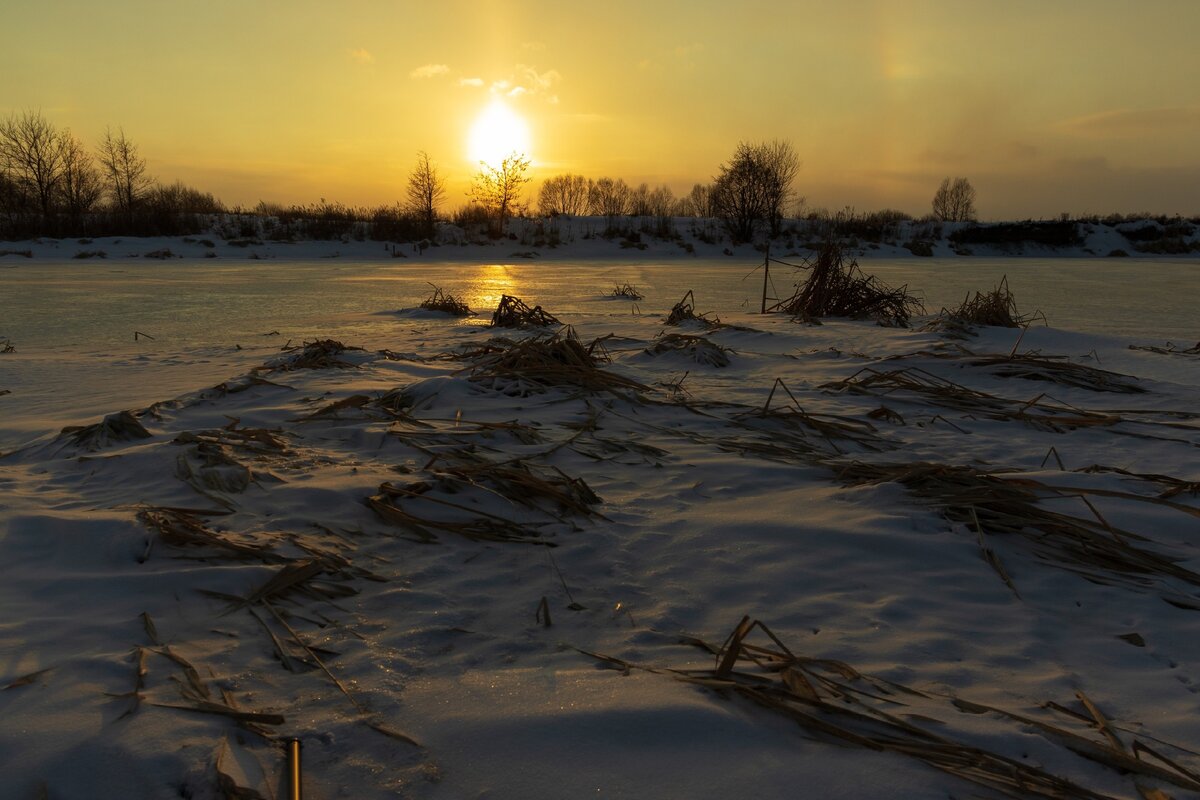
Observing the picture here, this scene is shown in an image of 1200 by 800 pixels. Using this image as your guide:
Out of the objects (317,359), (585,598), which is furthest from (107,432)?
(585,598)

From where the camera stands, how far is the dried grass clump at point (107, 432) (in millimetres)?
2494

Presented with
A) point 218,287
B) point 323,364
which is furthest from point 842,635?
point 218,287

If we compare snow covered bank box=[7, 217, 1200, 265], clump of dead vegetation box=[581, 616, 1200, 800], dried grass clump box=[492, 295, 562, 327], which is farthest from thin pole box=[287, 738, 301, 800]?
snow covered bank box=[7, 217, 1200, 265]

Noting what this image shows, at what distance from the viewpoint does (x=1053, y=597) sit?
1563 millimetres

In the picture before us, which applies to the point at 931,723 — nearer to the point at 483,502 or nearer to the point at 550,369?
the point at 483,502

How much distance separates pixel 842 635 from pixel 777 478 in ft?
3.08

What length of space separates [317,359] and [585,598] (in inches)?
132

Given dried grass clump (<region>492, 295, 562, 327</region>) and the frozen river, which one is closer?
the frozen river

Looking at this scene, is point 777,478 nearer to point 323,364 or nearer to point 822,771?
point 822,771

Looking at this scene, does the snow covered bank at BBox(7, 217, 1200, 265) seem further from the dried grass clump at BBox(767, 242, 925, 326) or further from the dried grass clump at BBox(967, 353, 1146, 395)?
the dried grass clump at BBox(967, 353, 1146, 395)

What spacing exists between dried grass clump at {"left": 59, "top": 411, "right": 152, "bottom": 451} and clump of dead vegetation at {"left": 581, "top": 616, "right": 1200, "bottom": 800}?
86.8 inches

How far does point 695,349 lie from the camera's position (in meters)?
4.58

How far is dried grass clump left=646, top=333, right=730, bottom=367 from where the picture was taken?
4480 millimetres

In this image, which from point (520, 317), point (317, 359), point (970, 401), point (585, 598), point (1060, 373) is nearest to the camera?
point (585, 598)
